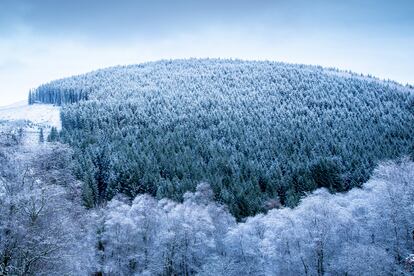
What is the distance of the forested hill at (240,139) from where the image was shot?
9581 cm

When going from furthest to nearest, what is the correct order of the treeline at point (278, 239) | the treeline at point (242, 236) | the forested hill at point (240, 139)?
the forested hill at point (240, 139) < the treeline at point (278, 239) < the treeline at point (242, 236)

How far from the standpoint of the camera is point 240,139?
421 ft

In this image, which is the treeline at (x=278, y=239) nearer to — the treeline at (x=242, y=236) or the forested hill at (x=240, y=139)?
the treeline at (x=242, y=236)

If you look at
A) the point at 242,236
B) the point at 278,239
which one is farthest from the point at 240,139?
the point at 278,239

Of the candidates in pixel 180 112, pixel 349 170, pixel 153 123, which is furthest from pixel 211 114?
pixel 349 170

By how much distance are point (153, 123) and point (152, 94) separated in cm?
5006

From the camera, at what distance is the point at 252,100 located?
176m

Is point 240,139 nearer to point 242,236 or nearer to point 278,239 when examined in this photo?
point 242,236

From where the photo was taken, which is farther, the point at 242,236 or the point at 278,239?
the point at 242,236

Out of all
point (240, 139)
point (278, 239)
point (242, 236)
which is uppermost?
point (240, 139)

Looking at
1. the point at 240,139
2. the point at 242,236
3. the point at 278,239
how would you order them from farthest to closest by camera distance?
the point at 240,139 → the point at 242,236 → the point at 278,239

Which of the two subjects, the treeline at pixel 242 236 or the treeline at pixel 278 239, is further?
the treeline at pixel 278 239

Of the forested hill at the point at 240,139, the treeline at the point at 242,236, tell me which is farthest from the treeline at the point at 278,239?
the forested hill at the point at 240,139

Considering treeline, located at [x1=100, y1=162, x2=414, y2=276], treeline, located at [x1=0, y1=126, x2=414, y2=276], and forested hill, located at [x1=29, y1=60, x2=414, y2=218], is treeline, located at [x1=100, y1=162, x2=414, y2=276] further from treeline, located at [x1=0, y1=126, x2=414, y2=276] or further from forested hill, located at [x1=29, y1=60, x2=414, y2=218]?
forested hill, located at [x1=29, y1=60, x2=414, y2=218]
